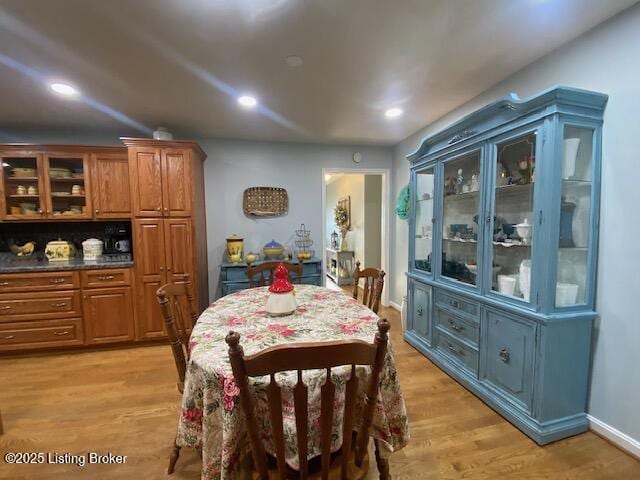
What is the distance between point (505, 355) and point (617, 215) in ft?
3.45

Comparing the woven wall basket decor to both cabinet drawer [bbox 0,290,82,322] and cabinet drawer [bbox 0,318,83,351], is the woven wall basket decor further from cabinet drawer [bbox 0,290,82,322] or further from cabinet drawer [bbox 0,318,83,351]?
cabinet drawer [bbox 0,318,83,351]

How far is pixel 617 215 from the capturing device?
5.51ft

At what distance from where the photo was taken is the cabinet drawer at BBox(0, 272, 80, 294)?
2.84 meters

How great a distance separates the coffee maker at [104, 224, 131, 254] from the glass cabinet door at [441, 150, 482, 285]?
3.40 metres

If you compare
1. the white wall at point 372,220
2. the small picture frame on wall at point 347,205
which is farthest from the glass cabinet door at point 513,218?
the small picture frame on wall at point 347,205

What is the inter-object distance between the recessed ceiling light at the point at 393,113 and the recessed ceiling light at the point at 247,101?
4.15 feet

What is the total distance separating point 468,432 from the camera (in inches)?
73.1

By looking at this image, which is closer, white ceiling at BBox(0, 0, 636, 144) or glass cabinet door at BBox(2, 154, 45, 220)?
white ceiling at BBox(0, 0, 636, 144)

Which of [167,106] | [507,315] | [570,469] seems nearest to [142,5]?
[167,106]

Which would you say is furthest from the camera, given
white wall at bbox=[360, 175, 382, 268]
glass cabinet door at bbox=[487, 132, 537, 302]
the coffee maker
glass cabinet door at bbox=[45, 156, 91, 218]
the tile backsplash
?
white wall at bbox=[360, 175, 382, 268]

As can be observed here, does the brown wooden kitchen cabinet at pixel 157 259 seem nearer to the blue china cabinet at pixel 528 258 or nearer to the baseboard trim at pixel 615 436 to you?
the blue china cabinet at pixel 528 258

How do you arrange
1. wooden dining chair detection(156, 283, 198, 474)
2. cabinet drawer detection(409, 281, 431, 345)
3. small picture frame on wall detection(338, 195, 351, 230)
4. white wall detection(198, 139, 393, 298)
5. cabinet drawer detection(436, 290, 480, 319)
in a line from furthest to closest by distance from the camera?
small picture frame on wall detection(338, 195, 351, 230), white wall detection(198, 139, 393, 298), cabinet drawer detection(409, 281, 431, 345), cabinet drawer detection(436, 290, 480, 319), wooden dining chair detection(156, 283, 198, 474)

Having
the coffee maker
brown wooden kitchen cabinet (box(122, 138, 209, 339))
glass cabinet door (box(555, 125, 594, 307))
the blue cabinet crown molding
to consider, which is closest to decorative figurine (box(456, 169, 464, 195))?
the blue cabinet crown molding

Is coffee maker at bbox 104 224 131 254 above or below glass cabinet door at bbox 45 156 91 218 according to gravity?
below
